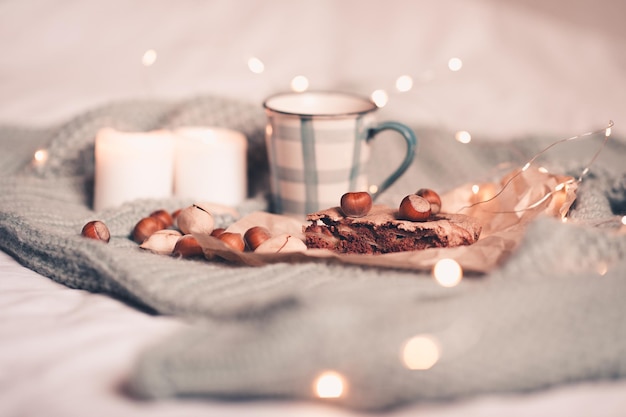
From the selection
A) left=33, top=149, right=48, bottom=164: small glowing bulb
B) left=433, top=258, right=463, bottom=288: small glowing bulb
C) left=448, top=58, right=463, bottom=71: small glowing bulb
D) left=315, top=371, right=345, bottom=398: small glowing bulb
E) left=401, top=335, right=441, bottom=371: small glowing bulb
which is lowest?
left=315, top=371, right=345, bottom=398: small glowing bulb

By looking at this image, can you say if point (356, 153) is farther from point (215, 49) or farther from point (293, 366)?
point (215, 49)

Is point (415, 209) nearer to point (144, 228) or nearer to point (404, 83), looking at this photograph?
point (144, 228)

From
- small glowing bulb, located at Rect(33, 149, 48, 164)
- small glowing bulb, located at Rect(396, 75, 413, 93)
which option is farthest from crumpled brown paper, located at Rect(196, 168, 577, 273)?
small glowing bulb, located at Rect(396, 75, 413, 93)

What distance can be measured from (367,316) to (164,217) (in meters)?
0.37

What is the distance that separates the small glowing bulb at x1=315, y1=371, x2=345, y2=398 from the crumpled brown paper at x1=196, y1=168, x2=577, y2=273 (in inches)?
6.7

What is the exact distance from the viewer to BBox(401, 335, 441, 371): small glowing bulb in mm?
451

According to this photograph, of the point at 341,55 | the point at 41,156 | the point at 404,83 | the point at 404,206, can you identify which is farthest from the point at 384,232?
the point at 341,55

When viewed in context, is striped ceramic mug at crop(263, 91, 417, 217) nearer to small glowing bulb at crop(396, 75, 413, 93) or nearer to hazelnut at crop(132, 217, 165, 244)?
hazelnut at crop(132, 217, 165, 244)

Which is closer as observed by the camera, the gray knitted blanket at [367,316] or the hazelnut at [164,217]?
the gray knitted blanket at [367,316]

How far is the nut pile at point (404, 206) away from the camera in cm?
68

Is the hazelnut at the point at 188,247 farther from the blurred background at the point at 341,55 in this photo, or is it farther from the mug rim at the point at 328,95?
the blurred background at the point at 341,55

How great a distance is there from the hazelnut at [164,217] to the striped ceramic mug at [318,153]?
143 millimetres

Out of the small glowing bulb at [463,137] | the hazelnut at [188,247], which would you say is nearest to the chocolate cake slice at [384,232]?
the hazelnut at [188,247]

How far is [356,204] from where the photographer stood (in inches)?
27.4
